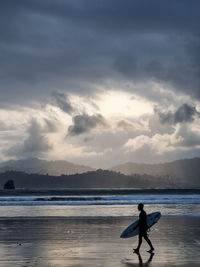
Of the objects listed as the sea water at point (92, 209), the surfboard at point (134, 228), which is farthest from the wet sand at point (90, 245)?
the sea water at point (92, 209)

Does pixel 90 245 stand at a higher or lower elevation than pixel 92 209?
lower

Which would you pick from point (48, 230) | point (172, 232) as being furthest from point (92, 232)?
point (172, 232)

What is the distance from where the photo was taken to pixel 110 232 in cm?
2412

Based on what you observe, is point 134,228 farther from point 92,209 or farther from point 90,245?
point 92,209

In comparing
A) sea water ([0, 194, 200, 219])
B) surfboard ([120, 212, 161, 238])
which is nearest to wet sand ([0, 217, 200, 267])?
surfboard ([120, 212, 161, 238])

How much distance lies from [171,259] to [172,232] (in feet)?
30.3

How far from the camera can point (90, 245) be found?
18844 mm

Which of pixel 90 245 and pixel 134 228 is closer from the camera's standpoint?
pixel 134 228

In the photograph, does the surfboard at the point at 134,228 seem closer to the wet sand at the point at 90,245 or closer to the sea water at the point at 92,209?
the wet sand at the point at 90,245

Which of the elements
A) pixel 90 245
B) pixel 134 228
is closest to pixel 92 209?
pixel 90 245

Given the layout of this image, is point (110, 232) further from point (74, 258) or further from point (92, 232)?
point (74, 258)

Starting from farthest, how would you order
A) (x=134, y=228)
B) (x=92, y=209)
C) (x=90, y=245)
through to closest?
(x=92, y=209) → (x=90, y=245) → (x=134, y=228)

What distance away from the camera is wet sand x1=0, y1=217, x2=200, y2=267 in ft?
49.0

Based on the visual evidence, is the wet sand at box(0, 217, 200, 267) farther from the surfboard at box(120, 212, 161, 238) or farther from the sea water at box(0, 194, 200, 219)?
the sea water at box(0, 194, 200, 219)
